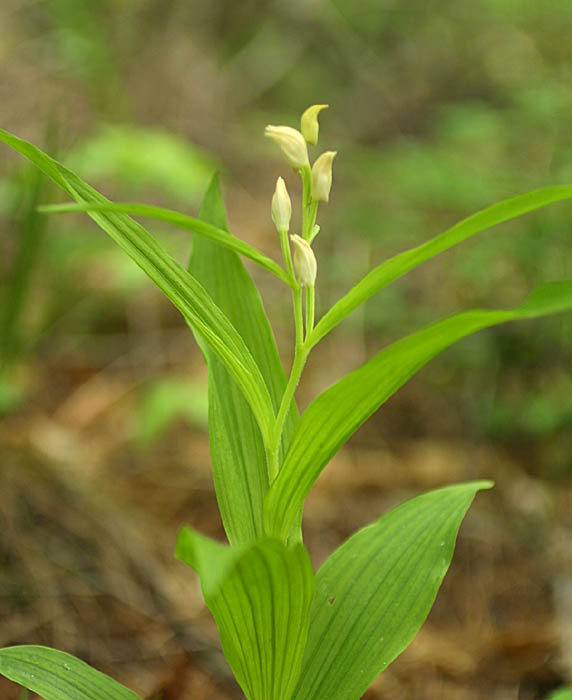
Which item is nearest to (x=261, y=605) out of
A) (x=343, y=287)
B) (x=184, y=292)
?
(x=184, y=292)

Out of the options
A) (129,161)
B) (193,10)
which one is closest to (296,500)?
(129,161)

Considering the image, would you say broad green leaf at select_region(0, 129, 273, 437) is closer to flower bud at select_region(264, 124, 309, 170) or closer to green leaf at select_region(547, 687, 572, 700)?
flower bud at select_region(264, 124, 309, 170)

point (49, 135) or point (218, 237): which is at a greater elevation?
point (49, 135)

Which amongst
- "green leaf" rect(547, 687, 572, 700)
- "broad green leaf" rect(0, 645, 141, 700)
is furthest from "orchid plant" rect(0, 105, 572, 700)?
"green leaf" rect(547, 687, 572, 700)

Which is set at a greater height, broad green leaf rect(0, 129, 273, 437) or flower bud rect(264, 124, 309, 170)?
flower bud rect(264, 124, 309, 170)

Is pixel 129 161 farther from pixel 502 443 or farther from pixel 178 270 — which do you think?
pixel 178 270

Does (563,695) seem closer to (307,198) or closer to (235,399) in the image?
(235,399)
